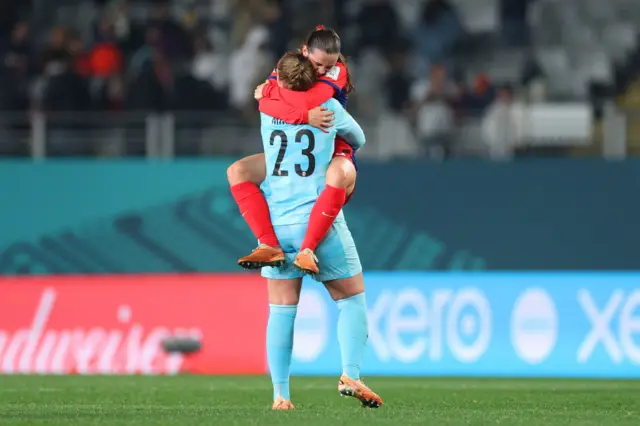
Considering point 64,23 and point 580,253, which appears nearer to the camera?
point 580,253

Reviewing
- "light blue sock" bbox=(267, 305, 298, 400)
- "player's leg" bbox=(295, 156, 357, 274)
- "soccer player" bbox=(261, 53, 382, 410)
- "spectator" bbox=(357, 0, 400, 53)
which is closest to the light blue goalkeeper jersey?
"soccer player" bbox=(261, 53, 382, 410)

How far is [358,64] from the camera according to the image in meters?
17.3

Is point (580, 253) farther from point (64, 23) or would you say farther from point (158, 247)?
point (64, 23)

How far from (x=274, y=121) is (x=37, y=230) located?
997 cm

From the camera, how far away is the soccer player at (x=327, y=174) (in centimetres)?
762

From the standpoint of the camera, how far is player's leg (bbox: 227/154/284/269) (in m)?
7.66

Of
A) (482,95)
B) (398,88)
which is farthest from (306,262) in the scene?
(398,88)

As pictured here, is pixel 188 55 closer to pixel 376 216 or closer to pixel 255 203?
pixel 376 216

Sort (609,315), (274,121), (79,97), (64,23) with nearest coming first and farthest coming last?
(274,121)
(609,315)
(79,97)
(64,23)

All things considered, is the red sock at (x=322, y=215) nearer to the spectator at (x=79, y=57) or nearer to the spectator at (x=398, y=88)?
the spectator at (x=398, y=88)

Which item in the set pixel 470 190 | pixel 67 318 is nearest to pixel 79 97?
pixel 67 318

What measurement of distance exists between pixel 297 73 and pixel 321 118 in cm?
28

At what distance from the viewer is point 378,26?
57.9 feet

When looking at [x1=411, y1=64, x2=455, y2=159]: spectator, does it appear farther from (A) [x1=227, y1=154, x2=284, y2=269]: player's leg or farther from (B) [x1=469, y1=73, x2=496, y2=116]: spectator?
(A) [x1=227, y1=154, x2=284, y2=269]: player's leg
